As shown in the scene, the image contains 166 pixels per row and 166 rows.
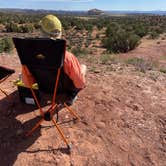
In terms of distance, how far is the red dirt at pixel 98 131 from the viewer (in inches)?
144

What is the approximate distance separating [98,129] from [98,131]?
0.04m

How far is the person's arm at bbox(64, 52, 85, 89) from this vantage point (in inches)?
153

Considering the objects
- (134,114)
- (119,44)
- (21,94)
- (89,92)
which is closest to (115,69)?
(89,92)

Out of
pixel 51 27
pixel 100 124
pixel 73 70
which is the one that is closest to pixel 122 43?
pixel 100 124

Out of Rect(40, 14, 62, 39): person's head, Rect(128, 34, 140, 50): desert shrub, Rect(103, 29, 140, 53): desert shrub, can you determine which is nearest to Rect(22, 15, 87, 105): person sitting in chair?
Rect(40, 14, 62, 39): person's head

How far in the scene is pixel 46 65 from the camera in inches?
147

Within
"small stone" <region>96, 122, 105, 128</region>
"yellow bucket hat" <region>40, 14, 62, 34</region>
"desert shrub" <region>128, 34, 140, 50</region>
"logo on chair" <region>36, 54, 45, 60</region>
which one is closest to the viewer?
"logo on chair" <region>36, 54, 45, 60</region>

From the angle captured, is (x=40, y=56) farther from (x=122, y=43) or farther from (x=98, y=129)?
(x=122, y=43)

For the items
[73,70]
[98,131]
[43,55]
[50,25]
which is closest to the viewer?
[43,55]

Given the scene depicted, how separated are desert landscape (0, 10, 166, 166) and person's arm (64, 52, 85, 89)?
1.98ft

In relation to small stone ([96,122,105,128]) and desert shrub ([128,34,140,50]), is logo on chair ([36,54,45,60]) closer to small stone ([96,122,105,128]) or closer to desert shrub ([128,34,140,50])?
small stone ([96,122,105,128])

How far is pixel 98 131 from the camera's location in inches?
162

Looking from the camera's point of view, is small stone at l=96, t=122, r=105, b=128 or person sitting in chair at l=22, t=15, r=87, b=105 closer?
person sitting in chair at l=22, t=15, r=87, b=105

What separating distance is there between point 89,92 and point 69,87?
1.07 meters
